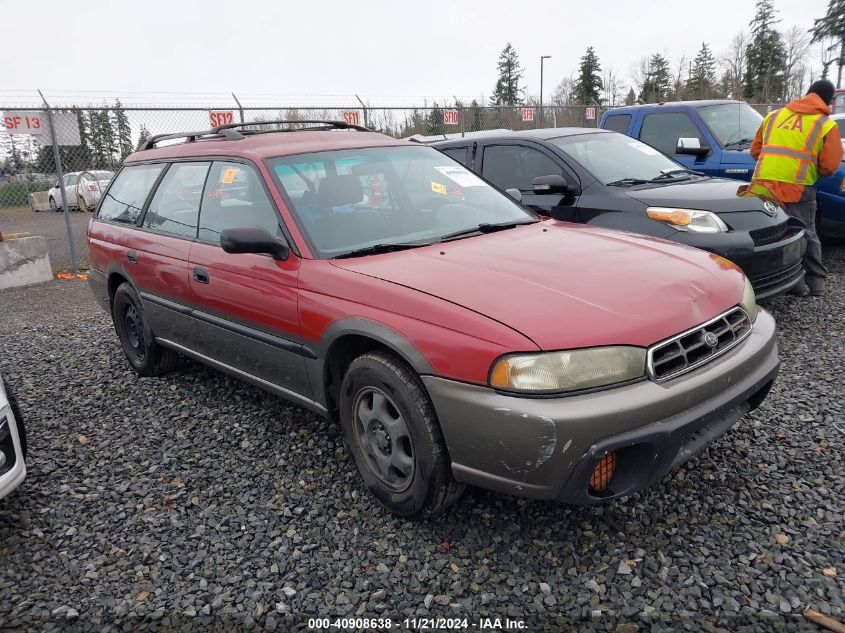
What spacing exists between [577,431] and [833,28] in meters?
61.3

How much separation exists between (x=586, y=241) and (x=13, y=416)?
Answer: 2870 millimetres

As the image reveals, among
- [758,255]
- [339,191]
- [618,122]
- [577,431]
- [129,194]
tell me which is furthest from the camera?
[618,122]

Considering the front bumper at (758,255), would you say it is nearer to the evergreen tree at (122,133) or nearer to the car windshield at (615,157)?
the car windshield at (615,157)

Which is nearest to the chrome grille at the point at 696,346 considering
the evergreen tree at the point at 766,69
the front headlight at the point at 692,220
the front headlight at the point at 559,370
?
the front headlight at the point at 559,370

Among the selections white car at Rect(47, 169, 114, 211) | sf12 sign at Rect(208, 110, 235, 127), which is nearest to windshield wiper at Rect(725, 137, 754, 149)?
sf12 sign at Rect(208, 110, 235, 127)

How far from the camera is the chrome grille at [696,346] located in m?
2.39

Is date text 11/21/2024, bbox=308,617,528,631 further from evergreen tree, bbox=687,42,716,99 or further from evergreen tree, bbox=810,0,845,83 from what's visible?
evergreen tree, bbox=810,0,845,83

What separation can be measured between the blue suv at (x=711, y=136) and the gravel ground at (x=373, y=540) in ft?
12.6

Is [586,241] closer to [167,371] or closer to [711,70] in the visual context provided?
[167,371]

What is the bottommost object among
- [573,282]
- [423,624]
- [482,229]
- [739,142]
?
[423,624]

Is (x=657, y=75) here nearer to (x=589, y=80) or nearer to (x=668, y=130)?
(x=589, y=80)

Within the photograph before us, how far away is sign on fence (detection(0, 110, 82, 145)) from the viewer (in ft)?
29.2

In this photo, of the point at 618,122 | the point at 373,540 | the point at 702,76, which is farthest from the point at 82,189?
the point at 702,76

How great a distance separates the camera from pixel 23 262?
30.0ft
